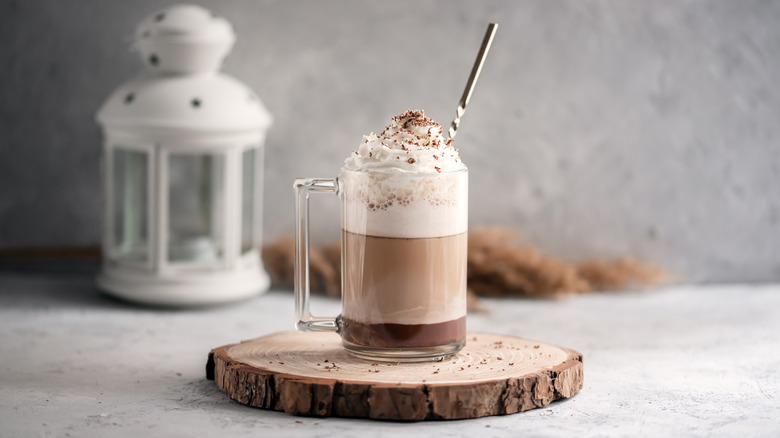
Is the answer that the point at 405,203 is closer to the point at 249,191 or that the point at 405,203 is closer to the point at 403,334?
the point at 403,334

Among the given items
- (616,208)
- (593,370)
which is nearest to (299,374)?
(593,370)

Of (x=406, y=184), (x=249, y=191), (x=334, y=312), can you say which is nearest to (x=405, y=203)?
(x=406, y=184)

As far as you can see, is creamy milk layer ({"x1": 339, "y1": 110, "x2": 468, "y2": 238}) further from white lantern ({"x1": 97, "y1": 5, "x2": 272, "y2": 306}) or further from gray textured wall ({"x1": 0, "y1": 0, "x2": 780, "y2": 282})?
gray textured wall ({"x1": 0, "y1": 0, "x2": 780, "y2": 282})

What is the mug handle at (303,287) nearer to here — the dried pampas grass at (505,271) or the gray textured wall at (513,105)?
the dried pampas grass at (505,271)

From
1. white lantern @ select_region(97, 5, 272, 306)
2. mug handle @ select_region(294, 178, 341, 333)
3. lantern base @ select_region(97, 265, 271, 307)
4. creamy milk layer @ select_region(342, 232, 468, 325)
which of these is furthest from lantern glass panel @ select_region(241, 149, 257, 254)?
creamy milk layer @ select_region(342, 232, 468, 325)

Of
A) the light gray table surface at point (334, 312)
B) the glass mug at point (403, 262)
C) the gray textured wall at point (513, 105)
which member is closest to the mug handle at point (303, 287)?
the glass mug at point (403, 262)
